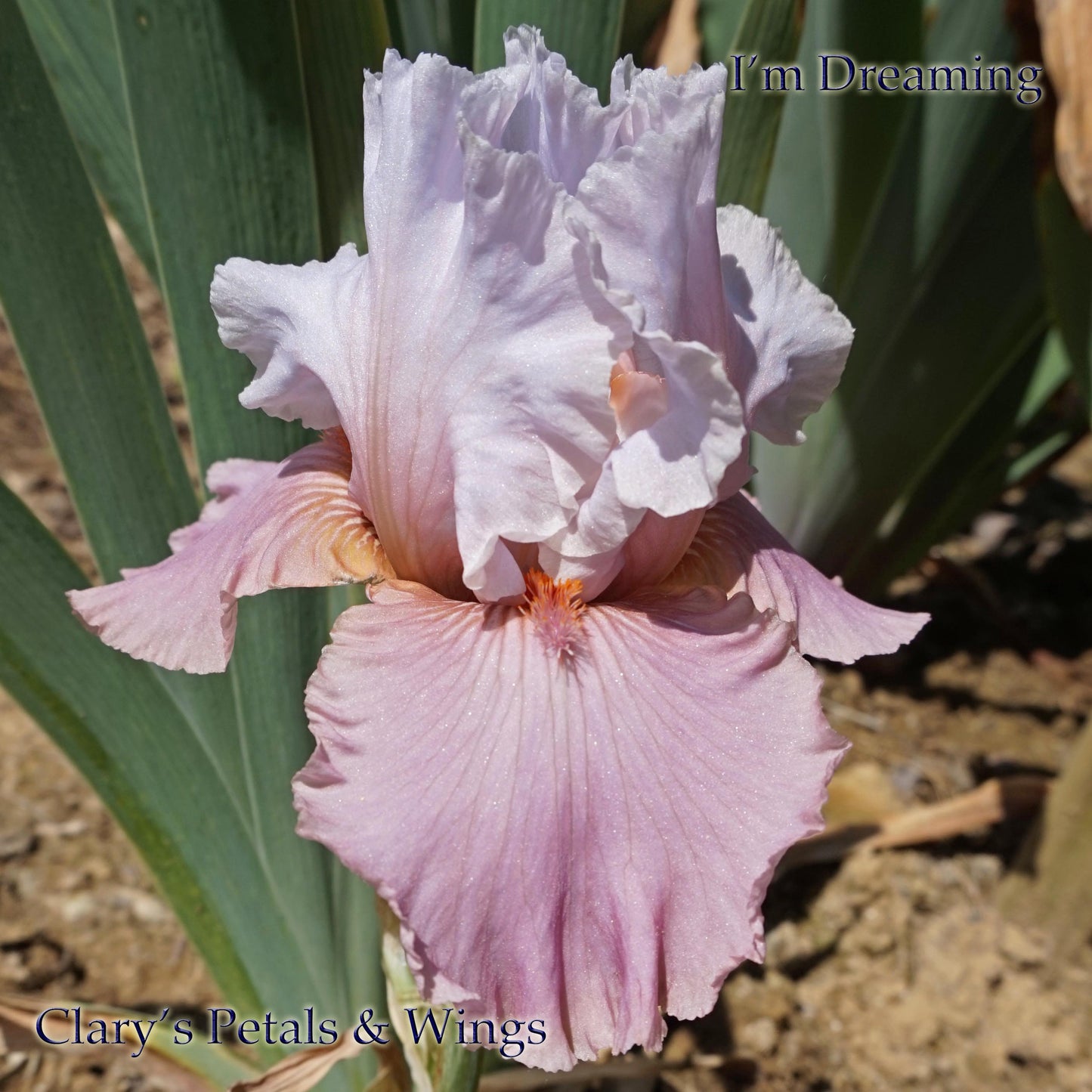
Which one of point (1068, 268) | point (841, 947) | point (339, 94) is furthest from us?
point (841, 947)

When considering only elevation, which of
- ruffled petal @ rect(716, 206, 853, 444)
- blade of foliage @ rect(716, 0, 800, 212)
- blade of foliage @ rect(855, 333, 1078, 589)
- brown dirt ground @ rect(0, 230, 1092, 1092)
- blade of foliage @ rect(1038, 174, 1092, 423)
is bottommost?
brown dirt ground @ rect(0, 230, 1092, 1092)

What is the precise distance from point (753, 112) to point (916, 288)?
0.73 m

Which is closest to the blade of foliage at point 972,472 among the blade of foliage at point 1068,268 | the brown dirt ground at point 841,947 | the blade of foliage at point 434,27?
the brown dirt ground at point 841,947

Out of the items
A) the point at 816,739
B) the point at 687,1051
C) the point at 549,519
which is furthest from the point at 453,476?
the point at 687,1051

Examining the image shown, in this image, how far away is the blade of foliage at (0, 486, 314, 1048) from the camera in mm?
919

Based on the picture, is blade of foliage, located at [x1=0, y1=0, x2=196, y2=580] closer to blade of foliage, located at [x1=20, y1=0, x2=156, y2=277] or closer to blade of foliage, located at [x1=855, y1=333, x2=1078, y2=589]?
blade of foliage, located at [x1=20, y1=0, x2=156, y2=277]

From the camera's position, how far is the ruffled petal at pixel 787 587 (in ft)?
2.63

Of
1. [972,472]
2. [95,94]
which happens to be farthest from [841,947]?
[95,94]

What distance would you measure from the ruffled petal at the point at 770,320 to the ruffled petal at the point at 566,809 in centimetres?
22

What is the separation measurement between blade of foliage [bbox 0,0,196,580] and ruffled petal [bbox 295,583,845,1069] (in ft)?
1.29

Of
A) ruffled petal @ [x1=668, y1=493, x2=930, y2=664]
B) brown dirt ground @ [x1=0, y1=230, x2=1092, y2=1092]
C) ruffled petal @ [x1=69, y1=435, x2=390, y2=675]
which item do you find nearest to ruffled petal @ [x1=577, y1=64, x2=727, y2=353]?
ruffled petal @ [x1=668, y1=493, x2=930, y2=664]

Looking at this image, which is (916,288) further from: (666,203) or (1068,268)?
(666,203)

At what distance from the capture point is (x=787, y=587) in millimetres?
814

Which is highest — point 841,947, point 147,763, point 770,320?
point 770,320
